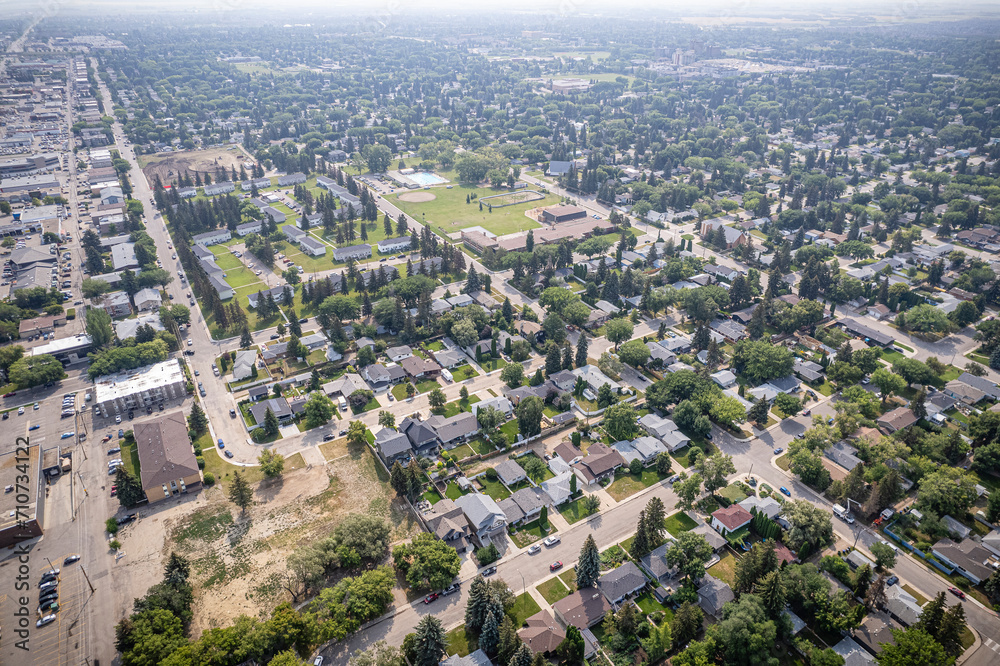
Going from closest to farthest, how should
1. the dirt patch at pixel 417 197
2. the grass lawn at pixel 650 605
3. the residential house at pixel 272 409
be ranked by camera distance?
the grass lawn at pixel 650 605, the residential house at pixel 272 409, the dirt patch at pixel 417 197

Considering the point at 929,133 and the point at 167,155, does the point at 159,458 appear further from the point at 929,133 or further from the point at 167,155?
the point at 929,133

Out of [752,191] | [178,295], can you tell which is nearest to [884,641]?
[178,295]

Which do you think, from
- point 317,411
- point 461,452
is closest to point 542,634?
point 461,452

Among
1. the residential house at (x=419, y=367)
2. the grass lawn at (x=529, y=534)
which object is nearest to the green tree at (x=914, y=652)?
the grass lawn at (x=529, y=534)

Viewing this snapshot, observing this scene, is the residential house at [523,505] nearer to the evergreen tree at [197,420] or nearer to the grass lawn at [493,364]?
the grass lawn at [493,364]

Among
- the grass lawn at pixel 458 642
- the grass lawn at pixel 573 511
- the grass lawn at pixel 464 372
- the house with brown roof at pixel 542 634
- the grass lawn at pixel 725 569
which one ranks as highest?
the house with brown roof at pixel 542 634

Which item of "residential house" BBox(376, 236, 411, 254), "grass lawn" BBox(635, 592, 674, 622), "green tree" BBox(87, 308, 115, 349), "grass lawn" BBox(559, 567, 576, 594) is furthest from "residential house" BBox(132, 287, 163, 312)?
"grass lawn" BBox(635, 592, 674, 622)

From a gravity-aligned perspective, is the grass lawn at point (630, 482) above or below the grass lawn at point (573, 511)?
above
